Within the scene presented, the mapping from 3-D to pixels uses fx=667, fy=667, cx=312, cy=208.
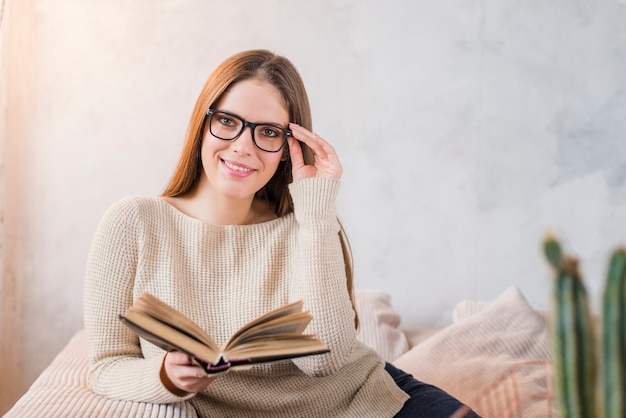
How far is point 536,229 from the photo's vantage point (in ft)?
8.52

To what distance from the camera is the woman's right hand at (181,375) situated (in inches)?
40.9

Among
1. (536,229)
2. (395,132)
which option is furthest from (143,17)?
(536,229)

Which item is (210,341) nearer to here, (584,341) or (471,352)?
(584,341)

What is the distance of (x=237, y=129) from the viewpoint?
4.75 ft

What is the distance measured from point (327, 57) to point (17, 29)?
1.09m

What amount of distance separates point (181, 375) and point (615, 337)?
75cm

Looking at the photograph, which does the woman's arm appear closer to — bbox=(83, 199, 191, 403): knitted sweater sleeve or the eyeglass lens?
the eyeglass lens

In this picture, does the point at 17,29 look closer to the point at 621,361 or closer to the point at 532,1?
the point at 532,1

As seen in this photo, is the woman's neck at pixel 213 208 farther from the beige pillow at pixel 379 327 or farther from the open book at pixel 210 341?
the beige pillow at pixel 379 327

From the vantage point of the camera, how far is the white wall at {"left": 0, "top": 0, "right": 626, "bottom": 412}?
2357 millimetres

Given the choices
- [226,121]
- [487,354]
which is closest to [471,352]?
[487,354]

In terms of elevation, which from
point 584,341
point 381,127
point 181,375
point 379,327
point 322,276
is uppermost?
point 381,127

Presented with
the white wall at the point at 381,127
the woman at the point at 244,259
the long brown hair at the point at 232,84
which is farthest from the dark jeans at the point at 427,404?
the white wall at the point at 381,127

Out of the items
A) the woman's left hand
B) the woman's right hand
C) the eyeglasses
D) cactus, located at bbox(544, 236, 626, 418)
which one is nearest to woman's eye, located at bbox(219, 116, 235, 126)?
the eyeglasses
